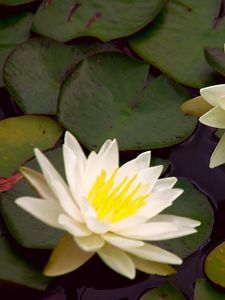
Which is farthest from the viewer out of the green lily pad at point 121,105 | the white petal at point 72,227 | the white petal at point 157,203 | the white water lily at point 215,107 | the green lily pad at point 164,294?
the green lily pad at point 121,105

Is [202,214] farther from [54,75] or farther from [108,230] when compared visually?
[54,75]

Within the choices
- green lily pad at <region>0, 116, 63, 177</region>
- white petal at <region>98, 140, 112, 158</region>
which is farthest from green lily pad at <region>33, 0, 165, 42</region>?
white petal at <region>98, 140, 112, 158</region>

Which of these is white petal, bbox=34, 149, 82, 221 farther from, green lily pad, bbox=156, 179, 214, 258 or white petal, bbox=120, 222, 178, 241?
green lily pad, bbox=156, 179, 214, 258

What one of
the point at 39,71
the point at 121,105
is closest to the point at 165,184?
the point at 121,105

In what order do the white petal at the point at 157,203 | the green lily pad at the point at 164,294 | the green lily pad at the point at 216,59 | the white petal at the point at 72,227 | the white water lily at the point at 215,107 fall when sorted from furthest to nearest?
the green lily pad at the point at 216,59
the white water lily at the point at 215,107
the green lily pad at the point at 164,294
the white petal at the point at 157,203
the white petal at the point at 72,227

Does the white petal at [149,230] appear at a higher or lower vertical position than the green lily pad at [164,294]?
higher

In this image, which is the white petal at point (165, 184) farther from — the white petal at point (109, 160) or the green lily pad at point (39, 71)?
the green lily pad at point (39, 71)

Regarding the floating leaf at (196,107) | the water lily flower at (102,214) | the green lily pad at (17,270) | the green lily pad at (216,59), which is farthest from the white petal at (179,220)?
the green lily pad at (216,59)

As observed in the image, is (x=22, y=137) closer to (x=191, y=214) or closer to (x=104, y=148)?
(x=104, y=148)
